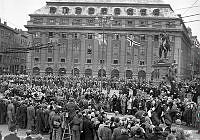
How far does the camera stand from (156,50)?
7544 centimetres

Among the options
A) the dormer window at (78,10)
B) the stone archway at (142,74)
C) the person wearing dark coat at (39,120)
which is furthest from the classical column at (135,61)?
the person wearing dark coat at (39,120)

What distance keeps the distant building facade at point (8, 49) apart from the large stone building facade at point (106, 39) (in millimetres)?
8718

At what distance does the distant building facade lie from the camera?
277ft

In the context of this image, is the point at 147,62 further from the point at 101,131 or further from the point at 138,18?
the point at 101,131

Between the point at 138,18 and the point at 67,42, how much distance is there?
15368 mm

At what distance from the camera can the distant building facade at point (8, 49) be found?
277 feet

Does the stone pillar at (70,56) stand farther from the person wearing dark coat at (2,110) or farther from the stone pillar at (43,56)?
the person wearing dark coat at (2,110)

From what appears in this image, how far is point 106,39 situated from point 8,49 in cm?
2593

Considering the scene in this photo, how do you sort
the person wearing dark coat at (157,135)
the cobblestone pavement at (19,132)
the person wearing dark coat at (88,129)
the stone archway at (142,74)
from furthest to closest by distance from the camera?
1. the stone archway at (142,74)
2. the cobblestone pavement at (19,132)
3. the person wearing dark coat at (88,129)
4. the person wearing dark coat at (157,135)

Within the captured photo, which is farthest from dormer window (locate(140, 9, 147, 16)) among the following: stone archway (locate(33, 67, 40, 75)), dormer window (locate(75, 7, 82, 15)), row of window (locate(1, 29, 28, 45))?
row of window (locate(1, 29, 28, 45))

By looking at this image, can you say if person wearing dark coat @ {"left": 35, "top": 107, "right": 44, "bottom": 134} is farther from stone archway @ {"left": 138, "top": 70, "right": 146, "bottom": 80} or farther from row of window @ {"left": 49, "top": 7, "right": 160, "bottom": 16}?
row of window @ {"left": 49, "top": 7, "right": 160, "bottom": 16}

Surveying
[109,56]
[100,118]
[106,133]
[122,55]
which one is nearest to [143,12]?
[122,55]

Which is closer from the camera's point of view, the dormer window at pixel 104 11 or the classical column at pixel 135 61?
the classical column at pixel 135 61

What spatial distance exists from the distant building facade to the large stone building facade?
8.72 metres
